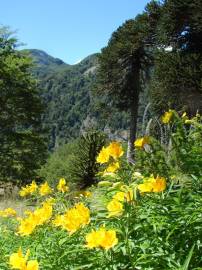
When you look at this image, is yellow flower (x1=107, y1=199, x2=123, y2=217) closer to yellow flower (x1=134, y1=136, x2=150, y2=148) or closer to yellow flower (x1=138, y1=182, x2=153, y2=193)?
yellow flower (x1=138, y1=182, x2=153, y2=193)

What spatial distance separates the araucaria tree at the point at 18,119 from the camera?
22.7m

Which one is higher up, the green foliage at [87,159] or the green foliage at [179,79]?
the green foliage at [179,79]

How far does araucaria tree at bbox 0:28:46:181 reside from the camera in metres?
22.7

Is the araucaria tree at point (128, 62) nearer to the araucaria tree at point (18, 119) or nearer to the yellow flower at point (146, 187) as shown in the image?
the araucaria tree at point (18, 119)

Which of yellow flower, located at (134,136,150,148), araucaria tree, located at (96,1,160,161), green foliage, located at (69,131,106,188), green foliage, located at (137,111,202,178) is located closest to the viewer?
green foliage, located at (137,111,202,178)

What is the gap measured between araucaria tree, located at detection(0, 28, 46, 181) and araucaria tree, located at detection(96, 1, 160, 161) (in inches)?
124

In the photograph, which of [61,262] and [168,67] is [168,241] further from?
[168,67]

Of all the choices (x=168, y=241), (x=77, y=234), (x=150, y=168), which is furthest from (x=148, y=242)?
(x=150, y=168)

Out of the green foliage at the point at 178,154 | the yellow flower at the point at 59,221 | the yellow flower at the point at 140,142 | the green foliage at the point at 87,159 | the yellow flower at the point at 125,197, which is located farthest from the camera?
the green foliage at the point at 87,159

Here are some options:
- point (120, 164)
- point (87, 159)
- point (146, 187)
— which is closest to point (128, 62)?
point (87, 159)

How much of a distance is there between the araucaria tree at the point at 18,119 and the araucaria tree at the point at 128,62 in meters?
3.14

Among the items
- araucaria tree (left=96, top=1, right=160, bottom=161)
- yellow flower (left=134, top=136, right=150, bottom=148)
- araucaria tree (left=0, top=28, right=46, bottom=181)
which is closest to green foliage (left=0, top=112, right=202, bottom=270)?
yellow flower (left=134, top=136, right=150, bottom=148)

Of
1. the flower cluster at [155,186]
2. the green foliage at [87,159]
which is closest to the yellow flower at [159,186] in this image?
the flower cluster at [155,186]

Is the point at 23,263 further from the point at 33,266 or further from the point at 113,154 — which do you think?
the point at 113,154
